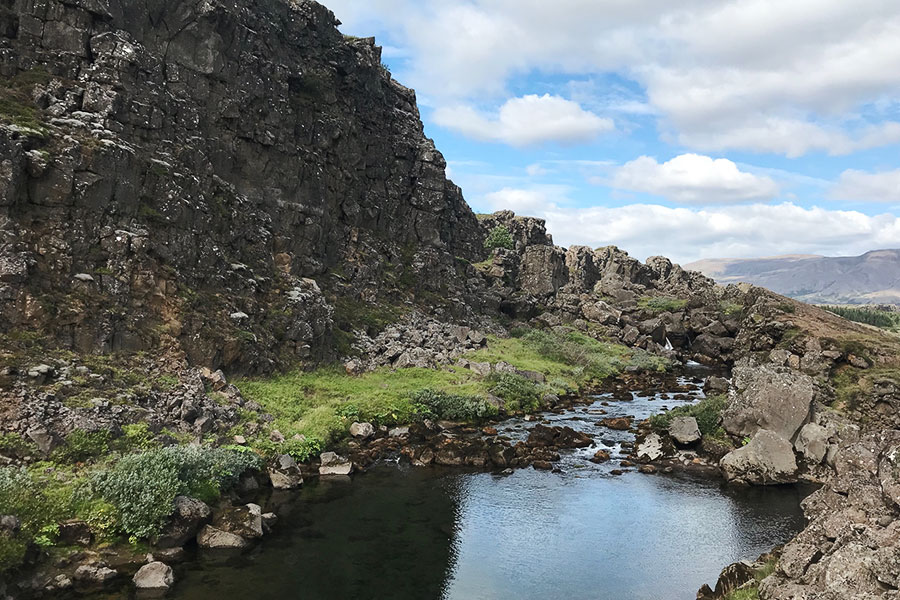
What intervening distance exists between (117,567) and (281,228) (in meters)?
43.9

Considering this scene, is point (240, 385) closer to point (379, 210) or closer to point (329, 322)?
point (329, 322)

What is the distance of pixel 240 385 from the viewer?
41.7 metres

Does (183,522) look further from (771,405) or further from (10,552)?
(771,405)

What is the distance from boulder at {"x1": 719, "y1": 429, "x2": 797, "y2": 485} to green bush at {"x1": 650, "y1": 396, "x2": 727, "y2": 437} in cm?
508

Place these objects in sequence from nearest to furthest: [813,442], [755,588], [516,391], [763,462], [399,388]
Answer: [755,588], [763,462], [813,442], [399,388], [516,391]

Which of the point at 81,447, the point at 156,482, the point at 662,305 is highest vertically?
the point at 662,305

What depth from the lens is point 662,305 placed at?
4326 inches

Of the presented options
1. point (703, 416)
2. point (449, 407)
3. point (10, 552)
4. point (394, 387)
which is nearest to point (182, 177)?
point (394, 387)

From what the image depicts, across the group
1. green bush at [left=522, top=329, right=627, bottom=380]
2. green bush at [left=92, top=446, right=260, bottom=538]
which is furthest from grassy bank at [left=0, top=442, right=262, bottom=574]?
green bush at [left=522, top=329, right=627, bottom=380]

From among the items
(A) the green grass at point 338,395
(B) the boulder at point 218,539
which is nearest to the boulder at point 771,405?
(A) the green grass at point 338,395

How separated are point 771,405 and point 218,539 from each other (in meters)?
34.5

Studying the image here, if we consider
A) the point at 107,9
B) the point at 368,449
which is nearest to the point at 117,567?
the point at 368,449

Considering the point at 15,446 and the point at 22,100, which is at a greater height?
the point at 22,100

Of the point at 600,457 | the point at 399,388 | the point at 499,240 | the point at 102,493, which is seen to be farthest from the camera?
the point at 499,240
